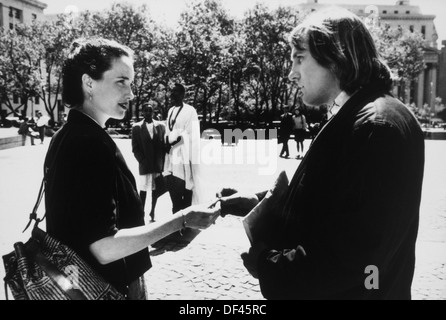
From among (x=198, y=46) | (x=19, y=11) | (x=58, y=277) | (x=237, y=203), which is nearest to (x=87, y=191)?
(x=58, y=277)

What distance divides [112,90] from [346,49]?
891 mm

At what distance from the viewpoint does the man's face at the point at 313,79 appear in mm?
1425

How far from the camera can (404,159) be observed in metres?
1.18

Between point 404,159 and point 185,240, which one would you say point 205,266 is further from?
point 404,159

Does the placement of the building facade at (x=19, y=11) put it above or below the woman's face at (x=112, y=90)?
above

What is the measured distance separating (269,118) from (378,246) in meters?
33.9

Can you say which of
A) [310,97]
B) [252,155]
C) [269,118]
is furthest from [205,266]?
[269,118]

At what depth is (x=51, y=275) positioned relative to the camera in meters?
1.40

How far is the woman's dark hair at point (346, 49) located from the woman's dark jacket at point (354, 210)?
6 centimetres

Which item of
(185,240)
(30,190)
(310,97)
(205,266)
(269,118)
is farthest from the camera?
(269,118)

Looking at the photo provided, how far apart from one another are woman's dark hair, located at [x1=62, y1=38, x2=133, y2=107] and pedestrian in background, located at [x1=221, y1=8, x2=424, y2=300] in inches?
28.5

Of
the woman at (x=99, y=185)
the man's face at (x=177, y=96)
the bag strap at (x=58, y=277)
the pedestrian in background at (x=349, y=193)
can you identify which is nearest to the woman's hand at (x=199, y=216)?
the woman at (x=99, y=185)

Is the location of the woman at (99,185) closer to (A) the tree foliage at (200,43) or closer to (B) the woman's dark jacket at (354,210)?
(B) the woman's dark jacket at (354,210)

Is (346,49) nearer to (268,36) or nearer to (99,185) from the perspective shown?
(99,185)
